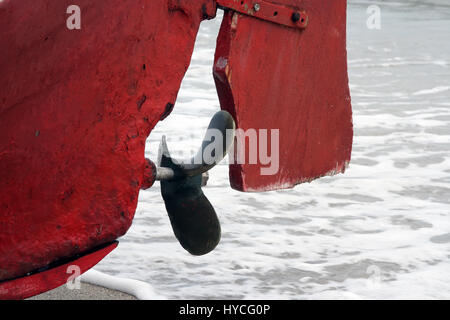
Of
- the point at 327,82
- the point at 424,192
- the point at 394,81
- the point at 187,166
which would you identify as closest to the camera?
the point at 187,166

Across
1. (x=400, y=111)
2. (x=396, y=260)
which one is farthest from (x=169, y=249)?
(x=400, y=111)

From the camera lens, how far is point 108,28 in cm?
153

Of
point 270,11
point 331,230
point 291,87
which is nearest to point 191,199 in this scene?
point 291,87

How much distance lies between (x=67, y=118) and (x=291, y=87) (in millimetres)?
588

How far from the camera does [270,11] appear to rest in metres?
1.78

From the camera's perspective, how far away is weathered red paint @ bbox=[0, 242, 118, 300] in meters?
1.52

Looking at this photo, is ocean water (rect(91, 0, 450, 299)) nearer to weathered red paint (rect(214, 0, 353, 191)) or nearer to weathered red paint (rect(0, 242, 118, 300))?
weathered red paint (rect(214, 0, 353, 191))

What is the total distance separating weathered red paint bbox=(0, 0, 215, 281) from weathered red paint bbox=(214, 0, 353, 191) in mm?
214

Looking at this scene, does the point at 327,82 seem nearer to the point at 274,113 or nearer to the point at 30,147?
the point at 274,113

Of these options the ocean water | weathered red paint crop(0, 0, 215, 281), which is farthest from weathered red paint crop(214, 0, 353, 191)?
the ocean water

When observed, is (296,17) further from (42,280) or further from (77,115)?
(42,280)

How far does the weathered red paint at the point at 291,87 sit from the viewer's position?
5.65 feet

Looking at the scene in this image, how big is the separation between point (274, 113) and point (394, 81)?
5.69m

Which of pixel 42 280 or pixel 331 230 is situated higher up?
pixel 42 280
